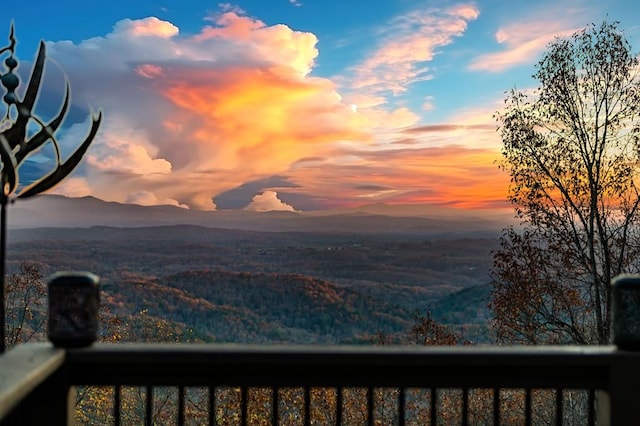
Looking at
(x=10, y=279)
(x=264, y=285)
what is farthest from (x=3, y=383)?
(x=264, y=285)

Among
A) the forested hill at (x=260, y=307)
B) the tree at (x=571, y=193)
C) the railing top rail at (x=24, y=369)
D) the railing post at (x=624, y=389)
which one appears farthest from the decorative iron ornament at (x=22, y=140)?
the forested hill at (x=260, y=307)

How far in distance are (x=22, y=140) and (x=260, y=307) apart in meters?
18.7

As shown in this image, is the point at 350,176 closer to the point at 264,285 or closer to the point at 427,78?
the point at 264,285

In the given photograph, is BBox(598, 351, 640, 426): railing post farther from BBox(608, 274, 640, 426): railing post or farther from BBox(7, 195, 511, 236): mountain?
BBox(7, 195, 511, 236): mountain

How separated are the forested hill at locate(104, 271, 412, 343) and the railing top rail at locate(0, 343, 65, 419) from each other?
17.2 metres

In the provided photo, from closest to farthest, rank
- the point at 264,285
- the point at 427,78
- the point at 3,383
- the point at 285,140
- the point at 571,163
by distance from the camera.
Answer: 1. the point at 3,383
2. the point at 571,163
3. the point at 427,78
4. the point at 285,140
5. the point at 264,285

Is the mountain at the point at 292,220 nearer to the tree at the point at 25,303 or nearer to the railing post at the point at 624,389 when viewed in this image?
the tree at the point at 25,303

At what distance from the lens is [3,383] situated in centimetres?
154

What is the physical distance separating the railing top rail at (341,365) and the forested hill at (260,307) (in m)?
17.0

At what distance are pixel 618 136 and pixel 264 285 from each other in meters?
14.5

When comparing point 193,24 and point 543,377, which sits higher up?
point 193,24

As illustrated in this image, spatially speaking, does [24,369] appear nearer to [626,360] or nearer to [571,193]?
[626,360]

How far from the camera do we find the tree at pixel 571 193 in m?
9.59

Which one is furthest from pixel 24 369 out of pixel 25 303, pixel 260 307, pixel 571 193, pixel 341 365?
pixel 260 307
